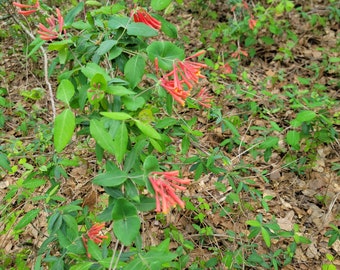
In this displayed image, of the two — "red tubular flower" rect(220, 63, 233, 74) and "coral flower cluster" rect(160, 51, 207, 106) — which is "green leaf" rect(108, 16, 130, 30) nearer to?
"coral flower cluster" rect(160, 51, 207, 106)

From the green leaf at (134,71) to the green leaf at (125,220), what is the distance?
47 cm

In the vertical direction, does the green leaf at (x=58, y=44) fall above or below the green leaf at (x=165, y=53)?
above

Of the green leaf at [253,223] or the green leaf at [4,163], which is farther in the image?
the green leaf at [253,223]

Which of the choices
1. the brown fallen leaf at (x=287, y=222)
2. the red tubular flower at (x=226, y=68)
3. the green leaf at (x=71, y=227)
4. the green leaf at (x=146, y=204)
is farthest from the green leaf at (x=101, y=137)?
the red tubular flower at (x=226, y=68)

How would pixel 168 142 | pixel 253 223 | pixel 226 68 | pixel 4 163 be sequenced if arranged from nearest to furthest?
pixel 168 142 < pixel 4 163 < pixel 253 223 < pixel 226 68

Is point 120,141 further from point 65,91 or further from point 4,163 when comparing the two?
point 4,163

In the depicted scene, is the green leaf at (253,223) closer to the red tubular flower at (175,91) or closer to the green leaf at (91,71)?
the red tubular flower at (175,91)

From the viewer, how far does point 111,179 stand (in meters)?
1.19

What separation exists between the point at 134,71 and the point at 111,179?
436 mm

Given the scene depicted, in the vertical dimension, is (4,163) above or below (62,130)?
below

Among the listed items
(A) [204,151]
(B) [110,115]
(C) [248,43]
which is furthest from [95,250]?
(C) [248,43]

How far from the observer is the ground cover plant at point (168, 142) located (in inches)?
50.4

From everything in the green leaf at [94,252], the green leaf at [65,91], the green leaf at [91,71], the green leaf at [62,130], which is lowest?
the green leaf at [94,252]

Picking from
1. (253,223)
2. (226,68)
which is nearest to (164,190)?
(253,223)
